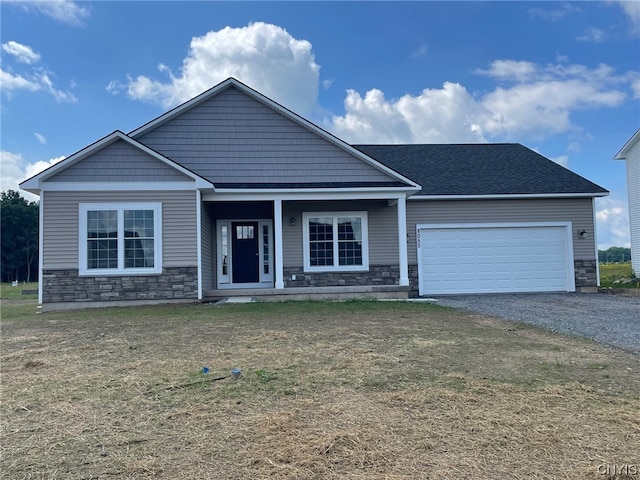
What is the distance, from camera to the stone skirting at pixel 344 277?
13.7 metres

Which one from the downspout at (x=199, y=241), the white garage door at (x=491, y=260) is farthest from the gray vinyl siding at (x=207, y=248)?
the white garage door at (x=491, y=260)

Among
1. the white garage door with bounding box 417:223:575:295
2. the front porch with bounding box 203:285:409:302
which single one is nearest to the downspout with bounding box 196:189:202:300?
the front porch with bounding box 203:285:409:302

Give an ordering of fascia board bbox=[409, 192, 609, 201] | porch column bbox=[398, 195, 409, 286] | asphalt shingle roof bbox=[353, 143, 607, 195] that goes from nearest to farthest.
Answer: porch column bbox=[398, 195, 409, 286]
fascia board bbox=[409, 192, 609, 201]
asphalt shingle roof bbox=[353, 143, 607, 195]

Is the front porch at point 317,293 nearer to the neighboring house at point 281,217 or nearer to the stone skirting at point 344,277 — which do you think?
the neighboring house at point 281,217

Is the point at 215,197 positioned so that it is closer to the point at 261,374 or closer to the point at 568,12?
the point at 261,374

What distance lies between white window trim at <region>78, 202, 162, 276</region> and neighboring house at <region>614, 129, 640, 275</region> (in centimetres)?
1768

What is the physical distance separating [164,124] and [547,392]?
12.2 metres

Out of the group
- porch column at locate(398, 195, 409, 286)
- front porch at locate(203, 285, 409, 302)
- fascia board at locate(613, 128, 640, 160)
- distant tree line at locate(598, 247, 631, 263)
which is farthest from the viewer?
distant tree line at locate(598, 247, 631, 263)

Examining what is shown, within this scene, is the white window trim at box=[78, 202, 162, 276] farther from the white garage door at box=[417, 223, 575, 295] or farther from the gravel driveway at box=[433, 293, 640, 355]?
the white garage door at box=[417, 223, 575, 295]

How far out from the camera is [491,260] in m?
14.4

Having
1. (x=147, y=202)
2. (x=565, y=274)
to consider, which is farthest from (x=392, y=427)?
(x=565, y=274)

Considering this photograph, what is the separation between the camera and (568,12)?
14.6 m

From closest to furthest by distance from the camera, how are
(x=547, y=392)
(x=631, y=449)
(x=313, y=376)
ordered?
(x=631, y=449) < (x=547, y=392) < (x=313, y=376)

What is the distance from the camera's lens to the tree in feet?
128
